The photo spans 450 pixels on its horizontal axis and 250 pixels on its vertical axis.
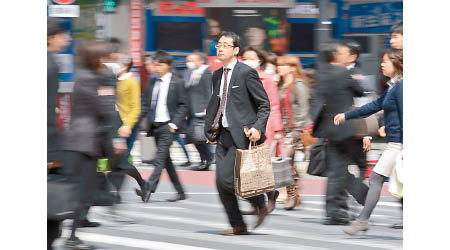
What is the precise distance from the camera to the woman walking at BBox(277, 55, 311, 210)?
33.8 feet

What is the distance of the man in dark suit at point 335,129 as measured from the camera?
29.0 ft

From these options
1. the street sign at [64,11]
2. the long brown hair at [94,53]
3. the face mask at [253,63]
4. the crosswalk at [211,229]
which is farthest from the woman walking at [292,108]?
the street sign at [64,11]

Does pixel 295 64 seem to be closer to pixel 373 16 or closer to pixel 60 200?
pixel 60 200

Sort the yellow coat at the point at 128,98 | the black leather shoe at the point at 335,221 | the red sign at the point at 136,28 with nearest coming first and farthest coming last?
the black leather shoe at the point at 335,221 → the yellow coat at the point at 128,98 → the red sign at the point at 136,28

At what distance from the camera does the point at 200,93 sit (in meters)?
14.1

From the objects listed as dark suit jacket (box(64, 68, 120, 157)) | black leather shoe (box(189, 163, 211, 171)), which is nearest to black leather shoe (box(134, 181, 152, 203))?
dark suit jacket (box(64, 68, 120, 157))

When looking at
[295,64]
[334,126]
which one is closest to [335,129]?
[334,126]

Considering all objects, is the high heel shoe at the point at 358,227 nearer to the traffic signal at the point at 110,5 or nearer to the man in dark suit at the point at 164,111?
the man in dark suit at the point at 164,111

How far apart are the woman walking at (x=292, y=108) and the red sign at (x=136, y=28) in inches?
437

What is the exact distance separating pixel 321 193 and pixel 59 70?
563 cm

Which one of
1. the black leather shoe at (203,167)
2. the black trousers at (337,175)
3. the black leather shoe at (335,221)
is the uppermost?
the black trousers at (337,175)

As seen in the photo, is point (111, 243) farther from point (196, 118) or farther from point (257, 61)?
point (196, 118)

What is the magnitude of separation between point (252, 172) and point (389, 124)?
124 cm

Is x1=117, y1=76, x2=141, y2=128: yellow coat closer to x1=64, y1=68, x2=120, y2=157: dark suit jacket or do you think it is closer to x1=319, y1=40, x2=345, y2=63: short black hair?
x1=319, y1=40, x2=345, y2=63: short black hair
